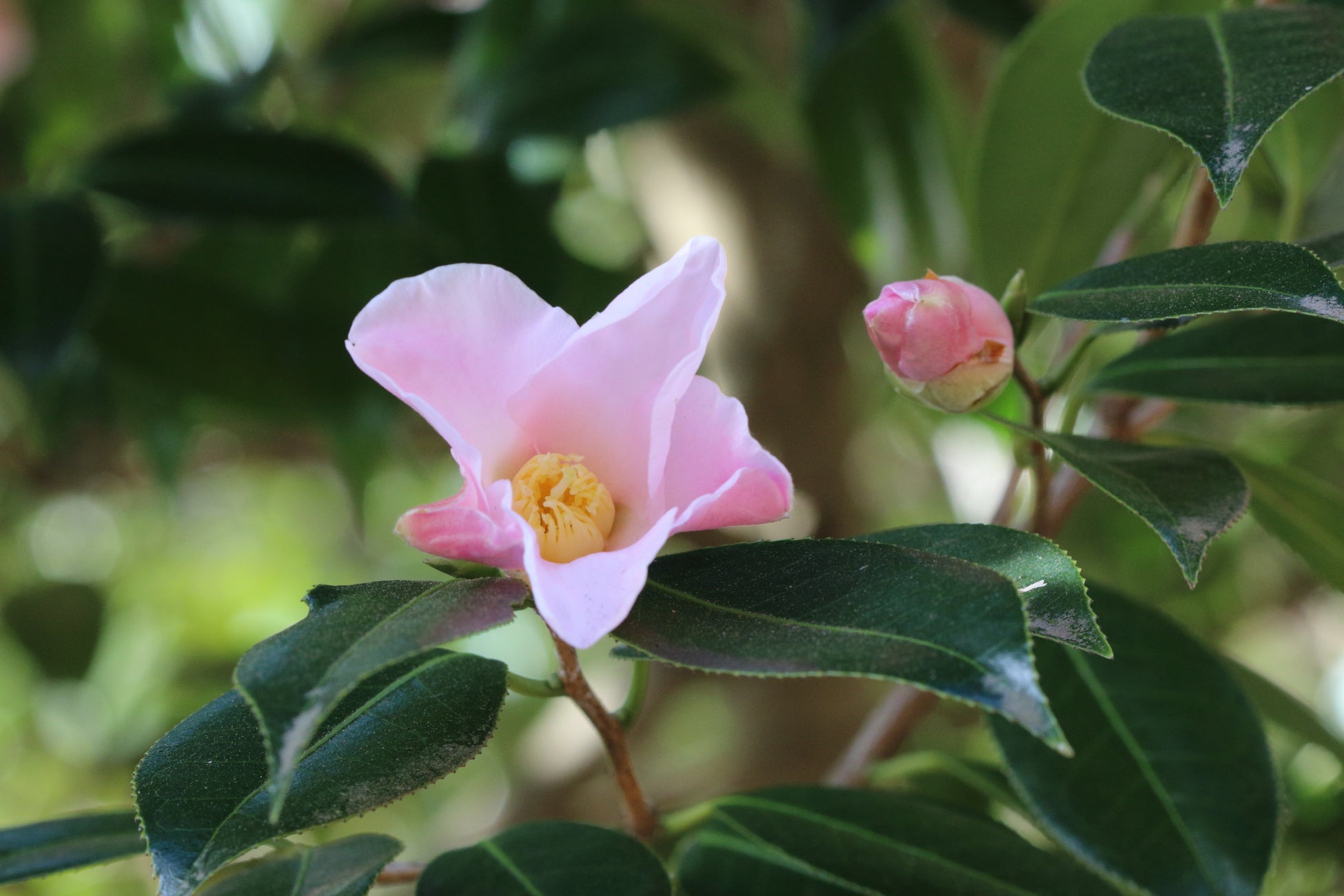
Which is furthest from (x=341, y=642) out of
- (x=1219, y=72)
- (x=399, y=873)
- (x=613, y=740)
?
(x=1219, y=72)

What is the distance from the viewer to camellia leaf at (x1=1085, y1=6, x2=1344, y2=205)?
0.43m

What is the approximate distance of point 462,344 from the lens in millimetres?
425

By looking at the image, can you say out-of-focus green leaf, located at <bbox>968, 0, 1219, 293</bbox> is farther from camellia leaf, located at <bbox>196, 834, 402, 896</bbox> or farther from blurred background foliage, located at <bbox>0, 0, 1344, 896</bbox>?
camellia leaf, located at <bbox>196, 834, 402, 896</bbox>

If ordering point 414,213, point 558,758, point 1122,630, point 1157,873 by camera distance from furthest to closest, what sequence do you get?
1. point 558,758
2. point 414,213
3. point 1122,630
4. point 1157,873

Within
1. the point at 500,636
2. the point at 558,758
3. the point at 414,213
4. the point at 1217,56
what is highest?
the point at 1217,56

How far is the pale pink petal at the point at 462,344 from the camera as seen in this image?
15.9 inches

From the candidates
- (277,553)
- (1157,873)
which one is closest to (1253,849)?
(1157,873)

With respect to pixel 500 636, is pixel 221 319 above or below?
above

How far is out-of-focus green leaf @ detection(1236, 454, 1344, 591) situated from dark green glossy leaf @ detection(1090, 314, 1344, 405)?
7cm

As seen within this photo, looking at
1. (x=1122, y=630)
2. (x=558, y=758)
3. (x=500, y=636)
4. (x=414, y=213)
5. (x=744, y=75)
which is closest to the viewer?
(x=1122, y=630)

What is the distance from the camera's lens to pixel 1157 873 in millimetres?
552

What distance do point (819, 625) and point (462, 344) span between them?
17 centimetres

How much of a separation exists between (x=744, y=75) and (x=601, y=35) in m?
0.18

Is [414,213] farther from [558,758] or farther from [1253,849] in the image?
[1253,849]
